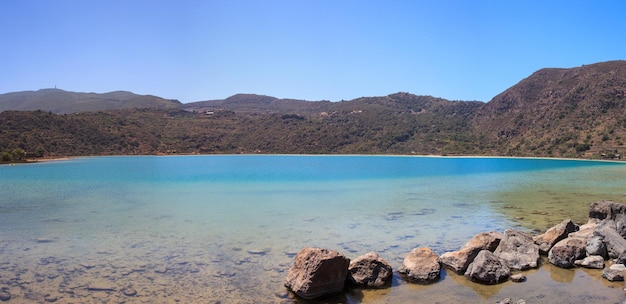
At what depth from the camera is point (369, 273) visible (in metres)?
7.48

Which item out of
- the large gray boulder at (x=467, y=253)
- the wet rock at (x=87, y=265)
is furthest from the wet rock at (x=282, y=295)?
the wet rock at (x=87, y=265)

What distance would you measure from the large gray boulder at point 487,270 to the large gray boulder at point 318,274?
2441 mm

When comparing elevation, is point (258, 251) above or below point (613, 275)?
below

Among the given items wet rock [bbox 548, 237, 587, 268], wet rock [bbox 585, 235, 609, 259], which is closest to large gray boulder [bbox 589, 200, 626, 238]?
wet rock [bbox 585, 235, 609, 259]

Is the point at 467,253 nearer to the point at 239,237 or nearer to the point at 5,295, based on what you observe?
the point at 239,237

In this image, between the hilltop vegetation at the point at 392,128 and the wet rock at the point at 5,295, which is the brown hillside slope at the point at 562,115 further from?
the wet rock at the point at 5,295

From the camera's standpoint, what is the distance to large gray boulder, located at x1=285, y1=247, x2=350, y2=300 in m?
6.82

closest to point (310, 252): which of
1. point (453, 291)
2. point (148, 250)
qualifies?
point (453, 291)

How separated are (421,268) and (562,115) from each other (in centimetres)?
7887

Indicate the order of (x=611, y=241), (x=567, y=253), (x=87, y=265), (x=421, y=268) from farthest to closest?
1. (x=611, y=241)
2. (x=87, y=265)
3. (x=567, y=253)
4. (x=421, y=268)

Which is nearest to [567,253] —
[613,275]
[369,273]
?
[613,275]

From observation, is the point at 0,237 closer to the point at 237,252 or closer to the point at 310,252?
the point at 237,252

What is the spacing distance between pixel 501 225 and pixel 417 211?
3.53 meters

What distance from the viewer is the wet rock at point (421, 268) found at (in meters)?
7.68
